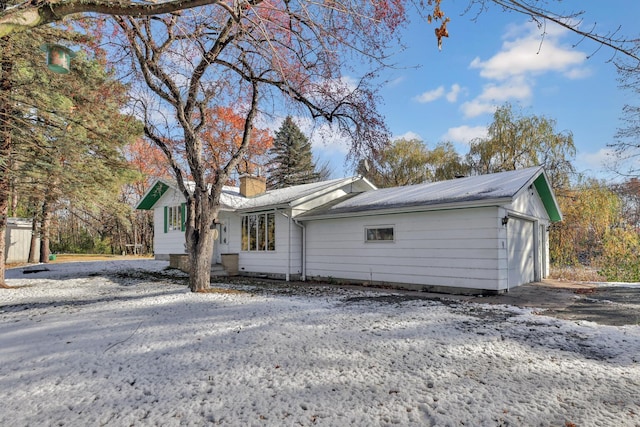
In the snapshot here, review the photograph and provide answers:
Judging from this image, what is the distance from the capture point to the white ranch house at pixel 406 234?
852cm

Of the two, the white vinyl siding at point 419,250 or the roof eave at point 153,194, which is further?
the roof eave at point 153,194

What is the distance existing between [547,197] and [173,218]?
51.1 ft

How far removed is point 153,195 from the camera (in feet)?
58.9

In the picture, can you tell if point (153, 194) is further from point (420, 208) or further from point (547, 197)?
point (547, 197)

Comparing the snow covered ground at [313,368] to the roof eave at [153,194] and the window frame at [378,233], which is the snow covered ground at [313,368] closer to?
the window frame at [378,233]

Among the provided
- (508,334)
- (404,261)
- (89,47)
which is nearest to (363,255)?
(404,261)

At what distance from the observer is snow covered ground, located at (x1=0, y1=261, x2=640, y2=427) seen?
2684 mm

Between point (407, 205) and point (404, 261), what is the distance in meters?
1.62

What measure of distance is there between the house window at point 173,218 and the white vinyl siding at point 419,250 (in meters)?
7.20

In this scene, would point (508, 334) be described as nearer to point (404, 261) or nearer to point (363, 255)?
point (404, 261)

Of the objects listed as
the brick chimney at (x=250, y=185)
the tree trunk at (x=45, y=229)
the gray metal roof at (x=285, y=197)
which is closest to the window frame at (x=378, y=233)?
the gray metal roof at (x=285, y=197)

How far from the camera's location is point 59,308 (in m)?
6.78

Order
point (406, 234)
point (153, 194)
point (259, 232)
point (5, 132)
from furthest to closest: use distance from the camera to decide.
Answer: point (153, 194)
point (259, 232)
point (406, 234)
point (5, 132)

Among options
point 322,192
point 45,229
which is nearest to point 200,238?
point 322,192
